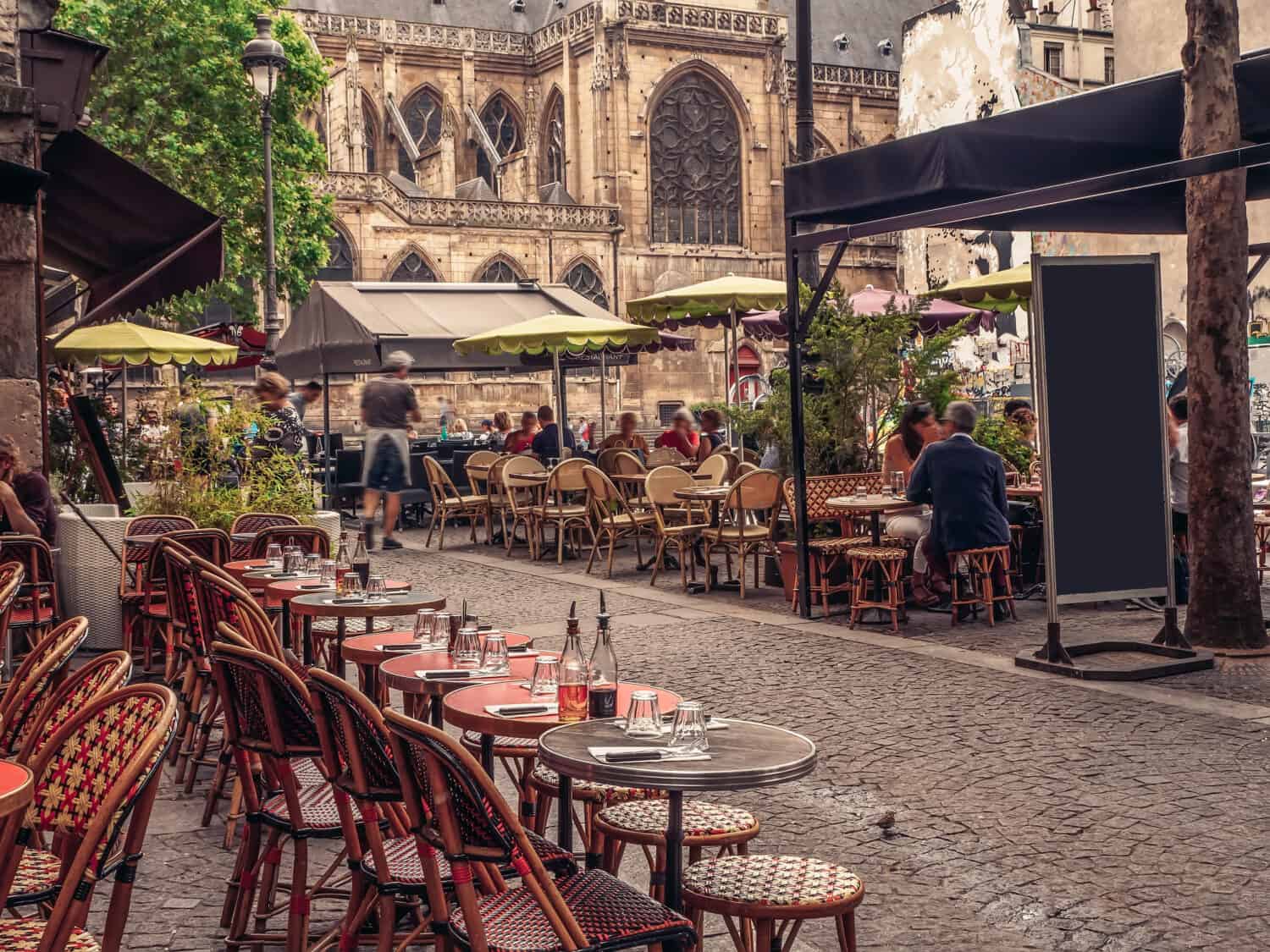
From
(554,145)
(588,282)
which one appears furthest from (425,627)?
(554,145)

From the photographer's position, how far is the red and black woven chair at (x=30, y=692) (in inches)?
144

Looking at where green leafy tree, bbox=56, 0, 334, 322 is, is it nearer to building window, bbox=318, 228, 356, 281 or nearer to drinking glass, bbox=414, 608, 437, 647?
building window, bbox=318, 228, 356, 281

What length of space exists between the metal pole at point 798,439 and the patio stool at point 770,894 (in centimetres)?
653

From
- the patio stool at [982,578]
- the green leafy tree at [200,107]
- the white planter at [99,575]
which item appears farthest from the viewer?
the green leafy tree at [200,107]

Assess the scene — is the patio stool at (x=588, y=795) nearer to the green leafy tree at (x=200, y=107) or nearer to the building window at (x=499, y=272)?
the green leafy tree at (x=200, y=107)

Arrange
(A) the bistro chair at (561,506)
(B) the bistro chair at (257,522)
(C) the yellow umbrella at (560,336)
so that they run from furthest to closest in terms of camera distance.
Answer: (C) the yellow umbrella at (560,336), (A) the bistro chair at (561,506), (B) the bistro chair at (257,522)

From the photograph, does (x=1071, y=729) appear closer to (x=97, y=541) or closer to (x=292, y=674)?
(x=292, y=674)

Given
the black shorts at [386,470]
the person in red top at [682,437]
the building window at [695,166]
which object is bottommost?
the black shorts at [386,470]

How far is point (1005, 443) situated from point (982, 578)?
2264 mm

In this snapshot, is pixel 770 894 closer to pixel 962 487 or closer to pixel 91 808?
pixel 91 808

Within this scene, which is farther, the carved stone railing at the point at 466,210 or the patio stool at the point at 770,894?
the carved stone railing at the point at 466,210

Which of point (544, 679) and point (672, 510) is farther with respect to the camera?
point (672, 510)

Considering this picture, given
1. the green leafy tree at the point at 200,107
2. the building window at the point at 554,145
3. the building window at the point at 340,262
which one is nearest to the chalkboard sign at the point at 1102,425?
the green leafy tree at the point at 200,107

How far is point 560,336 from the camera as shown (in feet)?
53.8
